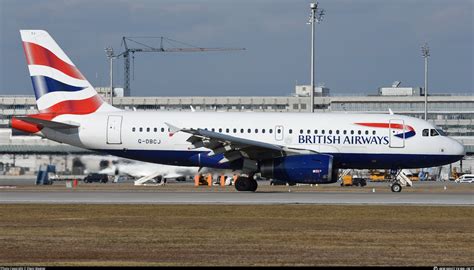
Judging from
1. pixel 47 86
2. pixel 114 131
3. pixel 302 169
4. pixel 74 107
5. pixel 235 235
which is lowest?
pixel 235 235

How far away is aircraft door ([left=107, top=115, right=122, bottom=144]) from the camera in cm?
4756

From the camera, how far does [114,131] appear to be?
1873 inches

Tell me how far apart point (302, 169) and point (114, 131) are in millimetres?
9868

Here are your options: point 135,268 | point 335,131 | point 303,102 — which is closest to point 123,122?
point 335,131

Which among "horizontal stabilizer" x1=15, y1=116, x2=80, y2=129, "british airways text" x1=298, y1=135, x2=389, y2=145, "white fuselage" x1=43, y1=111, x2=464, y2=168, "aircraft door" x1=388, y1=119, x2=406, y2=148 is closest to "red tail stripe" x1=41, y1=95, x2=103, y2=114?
"white fuselage" x1=43, y1=111, x2=464, y2=168

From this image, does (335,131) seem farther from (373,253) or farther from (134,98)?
(134,98)

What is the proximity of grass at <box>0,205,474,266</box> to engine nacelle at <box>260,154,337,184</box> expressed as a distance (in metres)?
9.58

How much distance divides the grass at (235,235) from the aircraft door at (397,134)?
1268 cm

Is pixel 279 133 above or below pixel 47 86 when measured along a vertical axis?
below

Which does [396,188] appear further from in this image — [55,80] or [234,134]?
[55,80]

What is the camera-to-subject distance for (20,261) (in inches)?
757

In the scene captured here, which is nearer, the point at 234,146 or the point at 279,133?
→ the point at 234,146

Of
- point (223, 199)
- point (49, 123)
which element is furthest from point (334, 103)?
point (223, 199)

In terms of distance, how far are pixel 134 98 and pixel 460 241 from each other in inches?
4559
